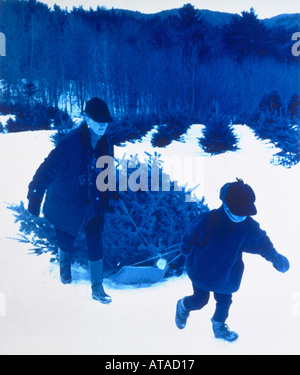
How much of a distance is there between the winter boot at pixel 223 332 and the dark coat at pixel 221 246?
269 mm

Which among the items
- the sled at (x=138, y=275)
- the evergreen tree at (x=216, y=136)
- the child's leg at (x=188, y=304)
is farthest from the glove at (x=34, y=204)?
the evergreen tree at (x=216, y=136)

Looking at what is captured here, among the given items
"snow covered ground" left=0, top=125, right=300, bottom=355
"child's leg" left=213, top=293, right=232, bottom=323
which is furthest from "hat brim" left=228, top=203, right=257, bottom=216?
"snow covered ground" left=0, top=125, right=300, bottom=355

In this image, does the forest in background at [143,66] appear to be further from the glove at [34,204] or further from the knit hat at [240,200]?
the knit hat at [240,200]

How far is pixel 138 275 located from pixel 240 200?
984 millimetres

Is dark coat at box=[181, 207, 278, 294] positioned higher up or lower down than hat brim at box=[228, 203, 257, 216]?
lower down

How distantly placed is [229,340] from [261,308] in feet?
1.02

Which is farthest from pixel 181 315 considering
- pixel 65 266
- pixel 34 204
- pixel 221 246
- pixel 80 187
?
pixel 34 204

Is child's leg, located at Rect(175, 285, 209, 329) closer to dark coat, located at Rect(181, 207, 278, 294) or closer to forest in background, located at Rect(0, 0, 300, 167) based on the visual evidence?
dark coat, located at Rect(181, 207, 278, 294)

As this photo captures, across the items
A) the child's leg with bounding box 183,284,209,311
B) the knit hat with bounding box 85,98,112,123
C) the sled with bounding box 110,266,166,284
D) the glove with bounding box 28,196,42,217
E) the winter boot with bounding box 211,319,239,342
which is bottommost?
the winter boot with bounding box 211,319,239,342

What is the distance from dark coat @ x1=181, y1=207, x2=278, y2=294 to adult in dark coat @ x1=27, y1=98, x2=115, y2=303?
2.03ft

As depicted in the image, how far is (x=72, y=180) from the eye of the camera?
2156 mm

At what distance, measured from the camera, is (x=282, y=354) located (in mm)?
2258

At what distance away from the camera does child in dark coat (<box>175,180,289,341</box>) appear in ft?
5.95

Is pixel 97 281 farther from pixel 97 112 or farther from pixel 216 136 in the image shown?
pixel 216 136
